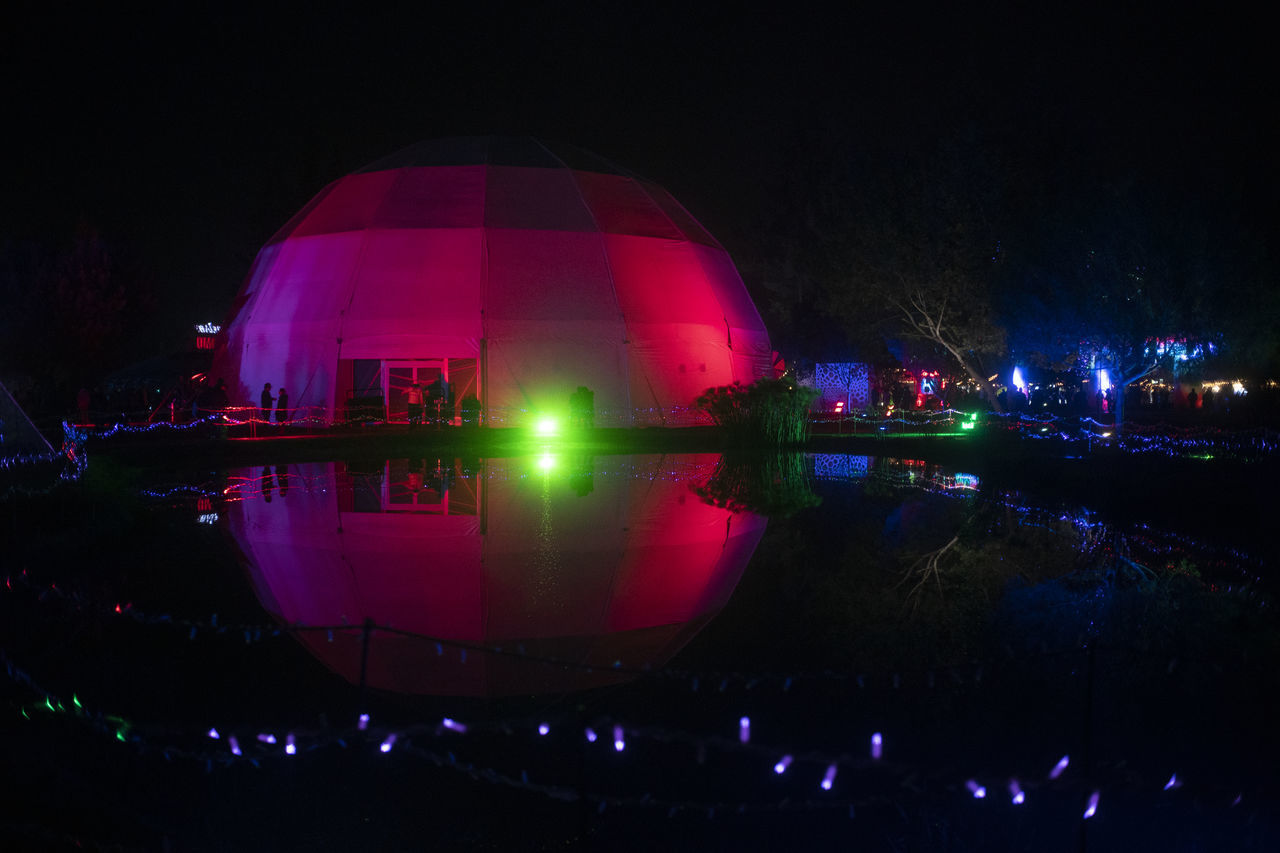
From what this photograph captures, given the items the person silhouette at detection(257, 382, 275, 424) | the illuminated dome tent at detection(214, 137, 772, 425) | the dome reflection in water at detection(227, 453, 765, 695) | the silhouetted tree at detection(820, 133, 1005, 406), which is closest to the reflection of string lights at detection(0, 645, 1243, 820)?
the dome reflection in water at detection(227, 453, 765, 695)

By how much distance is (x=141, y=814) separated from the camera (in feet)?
14.1

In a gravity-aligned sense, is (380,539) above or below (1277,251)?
below

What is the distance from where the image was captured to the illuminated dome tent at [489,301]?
93.0 ft

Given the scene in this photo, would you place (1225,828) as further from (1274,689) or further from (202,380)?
(202,380)

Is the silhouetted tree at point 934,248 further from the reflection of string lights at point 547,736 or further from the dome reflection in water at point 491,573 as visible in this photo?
the reflection of string lights at point 547,736

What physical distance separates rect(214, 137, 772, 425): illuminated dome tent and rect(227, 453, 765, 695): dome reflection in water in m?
12.3

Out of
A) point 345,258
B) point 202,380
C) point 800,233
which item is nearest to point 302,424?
point 345,258

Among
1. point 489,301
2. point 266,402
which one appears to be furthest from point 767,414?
point 266,402

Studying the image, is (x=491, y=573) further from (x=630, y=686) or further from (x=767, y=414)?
(x=767, y=414)

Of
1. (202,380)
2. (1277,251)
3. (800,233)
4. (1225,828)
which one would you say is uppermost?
(800,233)

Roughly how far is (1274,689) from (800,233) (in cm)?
4613

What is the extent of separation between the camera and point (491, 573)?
29.3ft

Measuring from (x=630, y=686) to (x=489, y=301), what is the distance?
2365cm

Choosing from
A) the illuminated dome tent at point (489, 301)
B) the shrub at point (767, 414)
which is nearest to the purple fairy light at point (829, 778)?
the shrub at point (767, 414)
